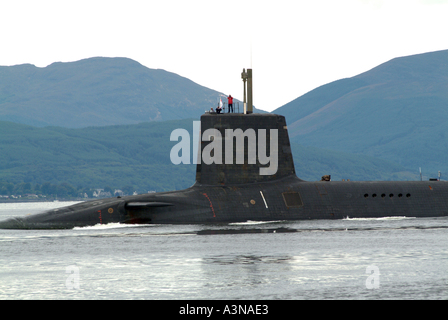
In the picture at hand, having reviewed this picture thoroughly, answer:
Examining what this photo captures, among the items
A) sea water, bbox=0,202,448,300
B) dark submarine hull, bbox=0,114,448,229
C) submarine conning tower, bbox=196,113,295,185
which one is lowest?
sea water, bbox=0,202,448,300

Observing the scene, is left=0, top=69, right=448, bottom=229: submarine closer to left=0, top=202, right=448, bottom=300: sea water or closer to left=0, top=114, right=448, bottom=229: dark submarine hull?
left=0, top=114, right=448, bottom=229: dark submarine hull

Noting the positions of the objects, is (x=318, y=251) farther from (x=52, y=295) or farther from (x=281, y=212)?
(x=52, y=295)

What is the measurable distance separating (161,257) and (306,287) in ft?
28.5

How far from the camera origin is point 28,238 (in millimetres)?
34281

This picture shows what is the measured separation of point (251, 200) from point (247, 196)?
335 millimetres

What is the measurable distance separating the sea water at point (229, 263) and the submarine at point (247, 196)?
2.68ft

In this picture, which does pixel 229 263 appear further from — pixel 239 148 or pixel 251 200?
pixel 239 148

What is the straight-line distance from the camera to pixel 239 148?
125 ft

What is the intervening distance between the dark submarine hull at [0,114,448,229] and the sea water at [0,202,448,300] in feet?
2.58

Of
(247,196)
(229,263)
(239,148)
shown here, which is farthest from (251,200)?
(229,263)

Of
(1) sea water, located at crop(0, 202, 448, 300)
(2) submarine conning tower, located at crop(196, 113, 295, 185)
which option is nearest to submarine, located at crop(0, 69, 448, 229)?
(2) submarine conning tower, located at crop(196, 113, 295, 185)

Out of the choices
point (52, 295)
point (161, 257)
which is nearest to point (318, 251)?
point (161, 257)

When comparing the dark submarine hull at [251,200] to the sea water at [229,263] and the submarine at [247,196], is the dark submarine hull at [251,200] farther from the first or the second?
the sea water at [229,263]

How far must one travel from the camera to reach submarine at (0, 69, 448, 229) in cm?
3628
